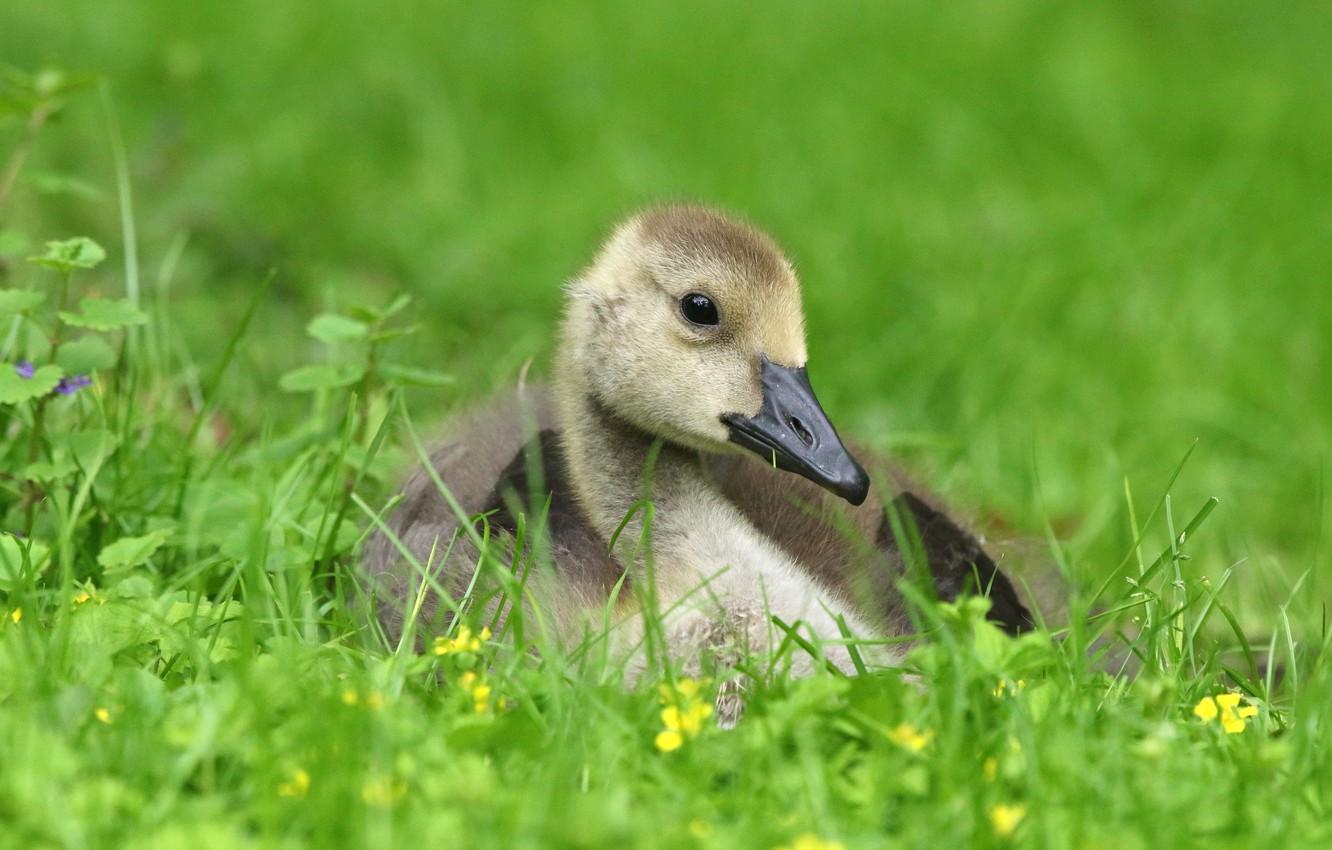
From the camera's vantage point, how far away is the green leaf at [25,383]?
10.2 ft

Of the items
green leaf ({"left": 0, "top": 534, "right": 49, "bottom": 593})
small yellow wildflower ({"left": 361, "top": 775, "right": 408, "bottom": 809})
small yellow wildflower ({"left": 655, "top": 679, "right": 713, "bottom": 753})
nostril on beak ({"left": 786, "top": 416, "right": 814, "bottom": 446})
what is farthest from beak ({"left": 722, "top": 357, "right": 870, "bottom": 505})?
green leaf ({"left": 0, "top": 534, "right": 49, "bottom": 593})

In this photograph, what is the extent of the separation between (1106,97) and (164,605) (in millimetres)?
6661

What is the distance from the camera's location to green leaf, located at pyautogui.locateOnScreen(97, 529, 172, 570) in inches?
120

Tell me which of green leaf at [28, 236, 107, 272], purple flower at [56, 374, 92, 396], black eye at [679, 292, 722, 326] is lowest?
purple flower at [56, 374, 92, 396]

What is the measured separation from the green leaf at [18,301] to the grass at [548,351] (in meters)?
0.10

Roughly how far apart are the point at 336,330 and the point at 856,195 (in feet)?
12.1

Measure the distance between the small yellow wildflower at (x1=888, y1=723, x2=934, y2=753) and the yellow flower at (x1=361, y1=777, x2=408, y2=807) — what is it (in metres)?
0.69

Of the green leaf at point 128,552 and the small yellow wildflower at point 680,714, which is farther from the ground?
the small yellow wildflower at point 680,714

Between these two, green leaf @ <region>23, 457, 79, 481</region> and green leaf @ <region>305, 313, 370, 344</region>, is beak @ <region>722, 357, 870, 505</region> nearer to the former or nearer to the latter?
green leaf @ <region>305, 313, 370, 344</region>

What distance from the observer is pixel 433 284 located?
587cm

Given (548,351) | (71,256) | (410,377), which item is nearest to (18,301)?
(71,256)

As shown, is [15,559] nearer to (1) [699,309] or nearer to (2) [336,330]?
(2) [336,330]

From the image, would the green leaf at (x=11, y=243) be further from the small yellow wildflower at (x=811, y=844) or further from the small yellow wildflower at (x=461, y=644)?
the small yellow wildflower at (x=811, y=844)

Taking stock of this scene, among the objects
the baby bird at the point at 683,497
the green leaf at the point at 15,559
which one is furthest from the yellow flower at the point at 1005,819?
the green leaf at the point at 15,559
